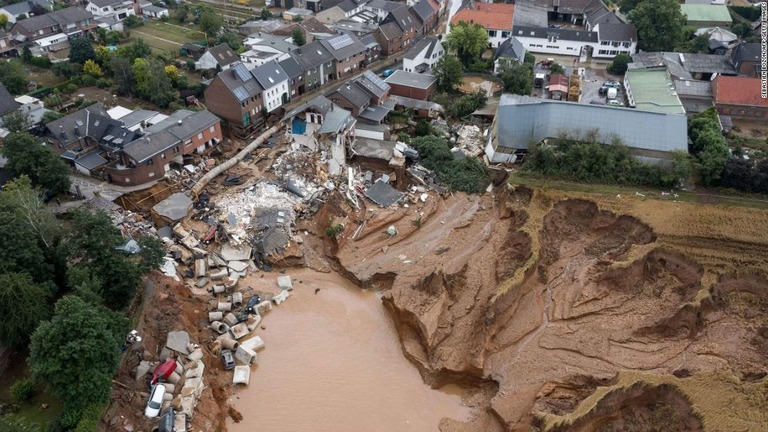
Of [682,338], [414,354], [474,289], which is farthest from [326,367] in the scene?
[682,338]

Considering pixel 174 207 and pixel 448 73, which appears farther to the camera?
pixel 448 73

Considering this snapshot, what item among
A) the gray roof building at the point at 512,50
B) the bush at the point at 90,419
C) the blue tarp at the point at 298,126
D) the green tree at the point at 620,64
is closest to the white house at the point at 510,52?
the gray roof building at the point at 512,50

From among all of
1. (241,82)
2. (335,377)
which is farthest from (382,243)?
(241,82)

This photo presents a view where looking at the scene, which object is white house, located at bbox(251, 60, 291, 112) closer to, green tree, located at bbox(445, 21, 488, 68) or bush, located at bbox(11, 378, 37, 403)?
green tree, located at bbox(445, 21, 488, 68)

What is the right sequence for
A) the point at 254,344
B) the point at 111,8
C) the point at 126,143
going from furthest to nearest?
1. the point at 111,8
2. the point at 126,143
3. the point at 254,344

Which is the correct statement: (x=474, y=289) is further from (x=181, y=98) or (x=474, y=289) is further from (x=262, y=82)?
(x=181, y=98)

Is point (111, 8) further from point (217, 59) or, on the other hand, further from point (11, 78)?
point (217, 59)
